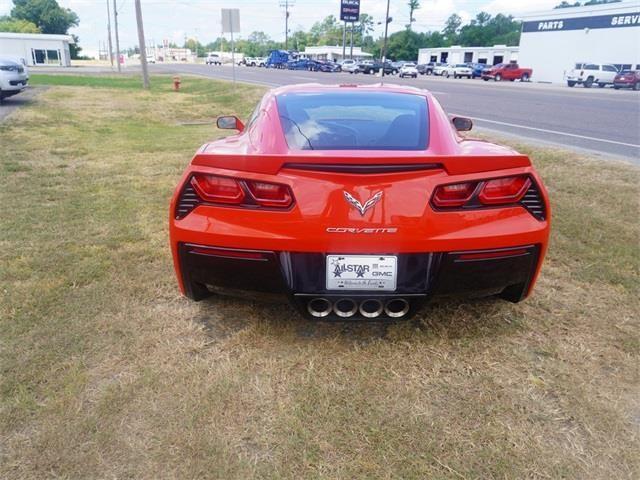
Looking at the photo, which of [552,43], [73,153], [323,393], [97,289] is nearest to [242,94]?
[73,153]

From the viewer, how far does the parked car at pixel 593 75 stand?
1363 inches

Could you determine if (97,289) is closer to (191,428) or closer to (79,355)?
(79,355)

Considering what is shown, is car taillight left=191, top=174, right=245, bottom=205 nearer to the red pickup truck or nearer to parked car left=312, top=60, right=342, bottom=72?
the red pickup truck

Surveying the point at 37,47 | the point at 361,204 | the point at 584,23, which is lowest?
the point at 361,204

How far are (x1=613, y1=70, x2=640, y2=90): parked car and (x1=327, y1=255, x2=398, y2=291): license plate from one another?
1467 inches

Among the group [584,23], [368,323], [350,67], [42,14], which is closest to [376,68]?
[350,67]

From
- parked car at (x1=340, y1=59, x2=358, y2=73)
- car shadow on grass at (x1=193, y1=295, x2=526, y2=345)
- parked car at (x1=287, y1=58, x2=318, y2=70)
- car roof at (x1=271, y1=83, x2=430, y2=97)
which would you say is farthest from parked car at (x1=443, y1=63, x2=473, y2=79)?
car shadow on grass at (x1=193, y1=295, x2=526, y2=345)

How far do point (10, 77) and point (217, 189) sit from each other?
14755mm

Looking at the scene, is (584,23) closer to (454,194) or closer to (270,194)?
(454,194)

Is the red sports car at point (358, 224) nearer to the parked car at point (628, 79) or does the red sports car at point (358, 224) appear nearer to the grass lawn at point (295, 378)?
the grass lawn at point (295, 378)

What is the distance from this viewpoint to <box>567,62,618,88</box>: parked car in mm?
34625

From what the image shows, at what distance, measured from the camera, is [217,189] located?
7.81ft

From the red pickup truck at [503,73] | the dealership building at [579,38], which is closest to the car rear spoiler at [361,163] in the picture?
the red pickup truck at [503,73]

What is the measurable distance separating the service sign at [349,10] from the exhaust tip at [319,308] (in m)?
83.4
